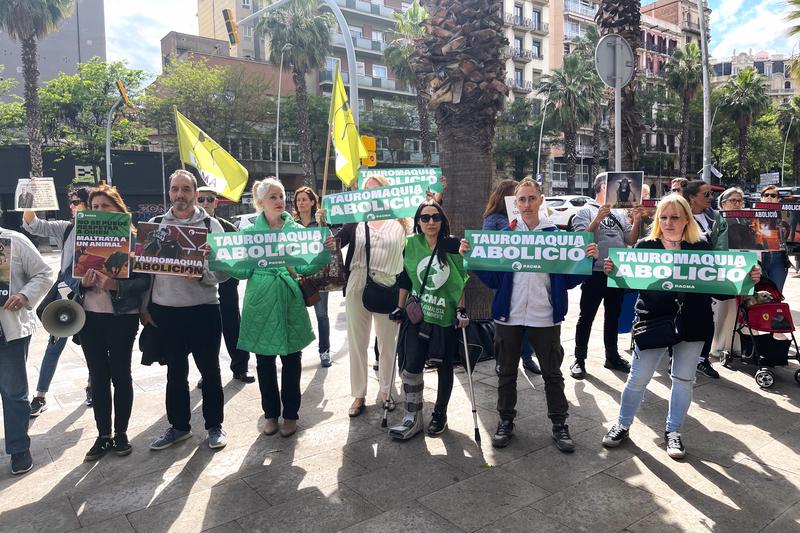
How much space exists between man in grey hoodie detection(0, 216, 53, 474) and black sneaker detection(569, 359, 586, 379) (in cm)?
462

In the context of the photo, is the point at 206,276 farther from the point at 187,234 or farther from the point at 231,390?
the point at 231,390

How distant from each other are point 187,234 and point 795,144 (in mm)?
64380

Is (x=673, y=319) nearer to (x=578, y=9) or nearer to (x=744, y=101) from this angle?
(x=744, y=101)

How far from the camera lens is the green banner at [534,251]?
13.0ft

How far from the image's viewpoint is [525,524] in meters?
3.08

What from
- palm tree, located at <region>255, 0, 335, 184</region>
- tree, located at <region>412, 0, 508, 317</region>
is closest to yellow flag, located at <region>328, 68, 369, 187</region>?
tree, located at <region>412, 0, 508, 317</region>

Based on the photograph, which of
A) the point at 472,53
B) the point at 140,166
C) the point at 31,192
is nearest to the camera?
the point at 31,192

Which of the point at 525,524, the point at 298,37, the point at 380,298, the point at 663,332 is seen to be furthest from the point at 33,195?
the point at 298,37

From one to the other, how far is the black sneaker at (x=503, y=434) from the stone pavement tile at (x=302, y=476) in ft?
3.21

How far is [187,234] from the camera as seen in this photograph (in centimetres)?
409

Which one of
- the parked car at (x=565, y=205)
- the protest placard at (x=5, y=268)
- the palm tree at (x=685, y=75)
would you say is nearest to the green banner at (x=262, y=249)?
the protest placard at (x=5, y=268)

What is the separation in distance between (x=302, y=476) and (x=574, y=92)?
42.6 metres

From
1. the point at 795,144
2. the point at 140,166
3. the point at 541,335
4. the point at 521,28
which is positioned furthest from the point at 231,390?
the point at 795,144

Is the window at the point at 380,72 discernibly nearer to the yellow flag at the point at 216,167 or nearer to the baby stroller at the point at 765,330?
the yellow flag at the point at 216,167
